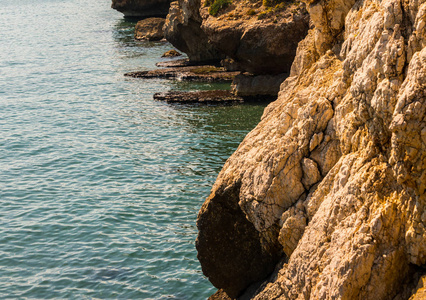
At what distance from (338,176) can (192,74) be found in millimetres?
53330

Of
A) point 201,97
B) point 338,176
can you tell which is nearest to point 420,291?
point 338,176

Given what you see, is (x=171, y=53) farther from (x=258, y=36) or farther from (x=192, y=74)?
(x=258, y=36)

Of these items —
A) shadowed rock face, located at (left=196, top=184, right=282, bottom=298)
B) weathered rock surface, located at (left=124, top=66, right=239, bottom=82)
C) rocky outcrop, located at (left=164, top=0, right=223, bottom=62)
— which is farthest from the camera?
rocky outcrop, located at (left=164, top=0, right=223, bottom=62)

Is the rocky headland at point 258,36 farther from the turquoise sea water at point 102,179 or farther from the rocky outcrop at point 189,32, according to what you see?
the rocky outcrop at point 189,32

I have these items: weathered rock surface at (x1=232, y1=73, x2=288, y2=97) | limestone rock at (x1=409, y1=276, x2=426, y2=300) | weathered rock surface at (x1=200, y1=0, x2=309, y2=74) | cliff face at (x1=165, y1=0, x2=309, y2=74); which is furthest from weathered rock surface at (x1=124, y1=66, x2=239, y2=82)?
limestone rock at (x1=409, y1=276, x2=426, y2=300)

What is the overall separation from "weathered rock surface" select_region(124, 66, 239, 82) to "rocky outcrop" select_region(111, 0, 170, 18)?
166 feet

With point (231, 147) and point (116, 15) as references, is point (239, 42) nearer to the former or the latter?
point (231, 147)

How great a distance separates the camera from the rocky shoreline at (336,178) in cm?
1038

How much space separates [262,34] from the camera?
50344 millimetres

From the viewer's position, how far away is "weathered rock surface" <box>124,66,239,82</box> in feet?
204

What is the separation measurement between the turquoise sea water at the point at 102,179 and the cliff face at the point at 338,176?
6.96m

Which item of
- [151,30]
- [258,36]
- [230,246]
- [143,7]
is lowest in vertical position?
[230,246]

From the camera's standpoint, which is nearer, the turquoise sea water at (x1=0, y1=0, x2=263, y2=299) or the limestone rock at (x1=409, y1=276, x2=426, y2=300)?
the limestone rock at (x1=409, y1=276, x2=426, y2=300)

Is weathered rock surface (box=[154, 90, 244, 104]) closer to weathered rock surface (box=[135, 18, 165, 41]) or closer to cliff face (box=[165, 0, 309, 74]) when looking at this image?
cliff face (box=[165, 0, 309, 74])
